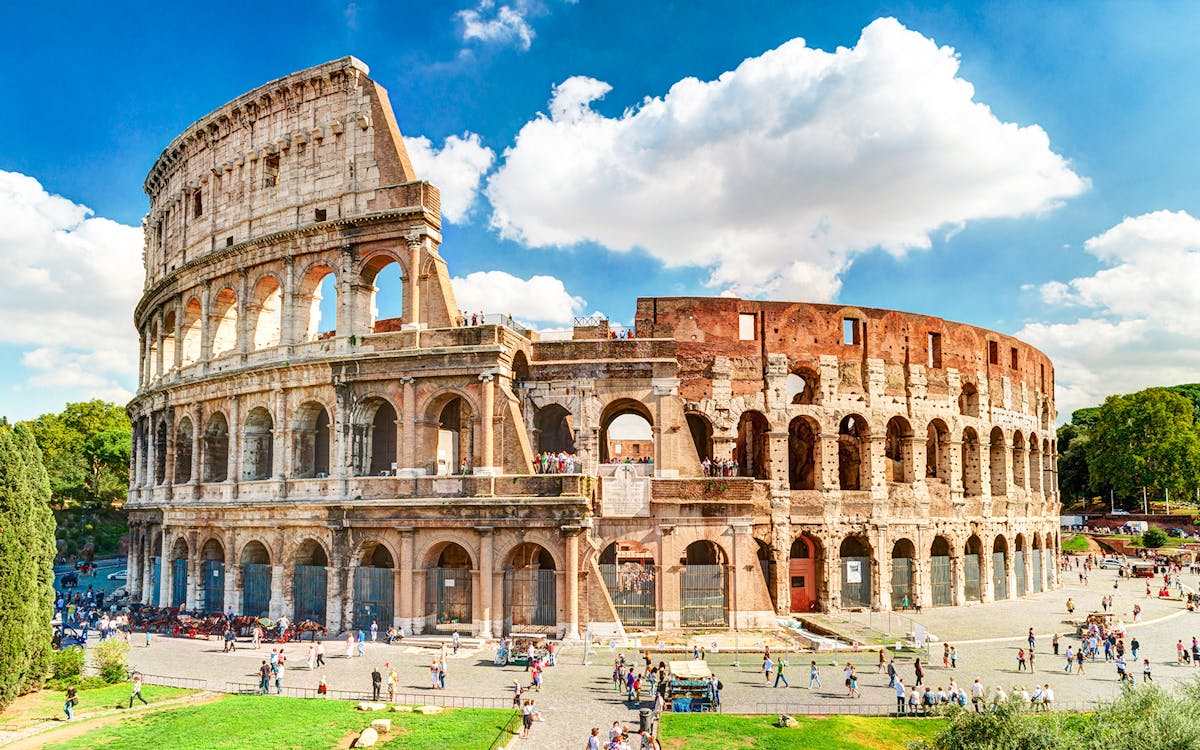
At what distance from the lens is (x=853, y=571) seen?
119 feet

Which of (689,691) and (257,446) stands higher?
(257,446)

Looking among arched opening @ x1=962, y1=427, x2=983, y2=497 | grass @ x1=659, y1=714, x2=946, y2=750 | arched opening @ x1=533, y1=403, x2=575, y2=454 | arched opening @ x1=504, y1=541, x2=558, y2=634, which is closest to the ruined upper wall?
arched opening @ x1=533, y1=403, x2=575, y2=454

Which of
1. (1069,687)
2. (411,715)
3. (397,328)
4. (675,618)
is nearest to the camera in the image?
(411,715)

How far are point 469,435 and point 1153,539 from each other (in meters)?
54.0

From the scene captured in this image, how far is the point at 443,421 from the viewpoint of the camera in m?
35.0

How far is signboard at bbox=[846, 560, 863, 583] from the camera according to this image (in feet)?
118

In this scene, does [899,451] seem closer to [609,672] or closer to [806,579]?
[806,579]

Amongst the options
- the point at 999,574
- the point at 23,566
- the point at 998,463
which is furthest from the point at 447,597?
the point at 998,463

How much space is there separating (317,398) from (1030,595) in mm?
36429

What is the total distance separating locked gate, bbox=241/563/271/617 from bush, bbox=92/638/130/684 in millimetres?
7153

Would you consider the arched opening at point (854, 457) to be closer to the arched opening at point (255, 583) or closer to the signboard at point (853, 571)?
the signboard at point (853, 571)

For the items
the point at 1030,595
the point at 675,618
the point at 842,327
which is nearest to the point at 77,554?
the point at 675,618

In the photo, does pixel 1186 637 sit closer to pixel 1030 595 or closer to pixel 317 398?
pixel 1030 595

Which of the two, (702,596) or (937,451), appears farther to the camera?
(937,451)
